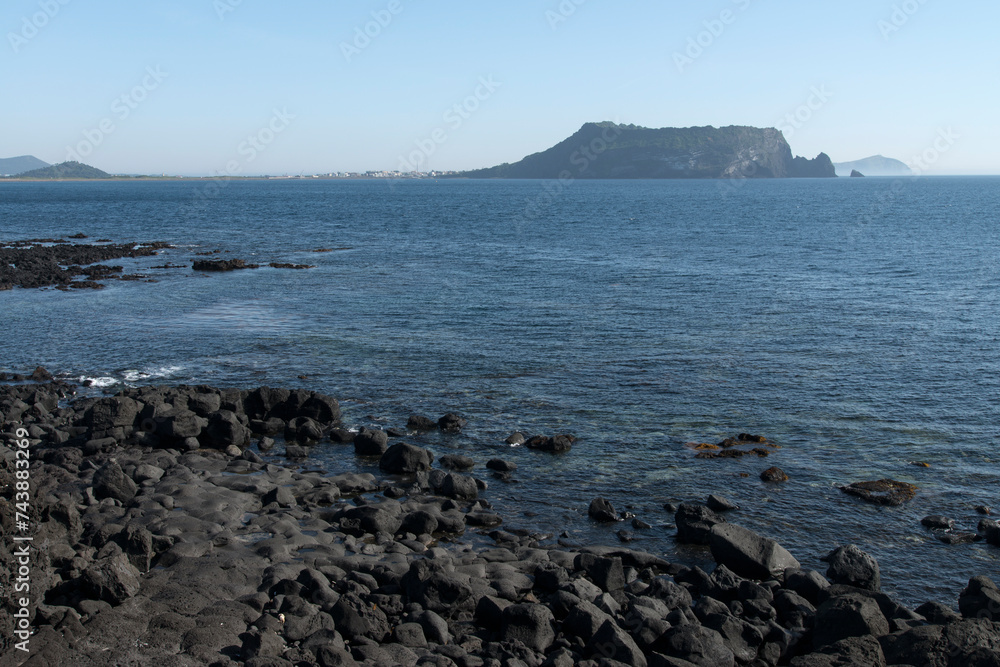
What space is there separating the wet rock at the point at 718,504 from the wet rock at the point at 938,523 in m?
4.61

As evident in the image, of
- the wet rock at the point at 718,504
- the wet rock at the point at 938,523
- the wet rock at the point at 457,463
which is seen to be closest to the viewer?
the wet rock at the point at 938,523

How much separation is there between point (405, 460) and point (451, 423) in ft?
12.7

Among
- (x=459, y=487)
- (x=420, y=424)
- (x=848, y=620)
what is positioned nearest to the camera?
(x=848, y=620)

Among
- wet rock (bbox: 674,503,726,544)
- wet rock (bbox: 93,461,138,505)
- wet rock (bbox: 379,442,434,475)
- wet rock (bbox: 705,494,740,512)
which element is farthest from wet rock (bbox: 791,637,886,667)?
wet rock (bbox: 93,461,138,505)

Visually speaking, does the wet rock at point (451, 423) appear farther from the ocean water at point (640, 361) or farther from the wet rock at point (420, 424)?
the ocean water at point (640, 361)

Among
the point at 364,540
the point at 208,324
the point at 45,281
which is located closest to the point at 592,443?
the point at 364,540

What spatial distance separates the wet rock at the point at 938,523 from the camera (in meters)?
19.3

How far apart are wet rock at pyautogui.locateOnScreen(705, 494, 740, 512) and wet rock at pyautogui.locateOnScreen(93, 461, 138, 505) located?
14.8 meters

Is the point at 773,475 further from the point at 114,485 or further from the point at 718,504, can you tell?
the point at 114,485

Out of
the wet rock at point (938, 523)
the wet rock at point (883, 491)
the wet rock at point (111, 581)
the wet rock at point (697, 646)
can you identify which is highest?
the wet rock at point (111, 581)

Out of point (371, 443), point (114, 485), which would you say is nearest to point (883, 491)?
point (371, 443)

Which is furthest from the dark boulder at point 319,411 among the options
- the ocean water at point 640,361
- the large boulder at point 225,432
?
the large boulder at point 225,432

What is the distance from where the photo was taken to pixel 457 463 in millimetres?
22953

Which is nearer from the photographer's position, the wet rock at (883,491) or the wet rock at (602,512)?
the wet rock at (602,512)
